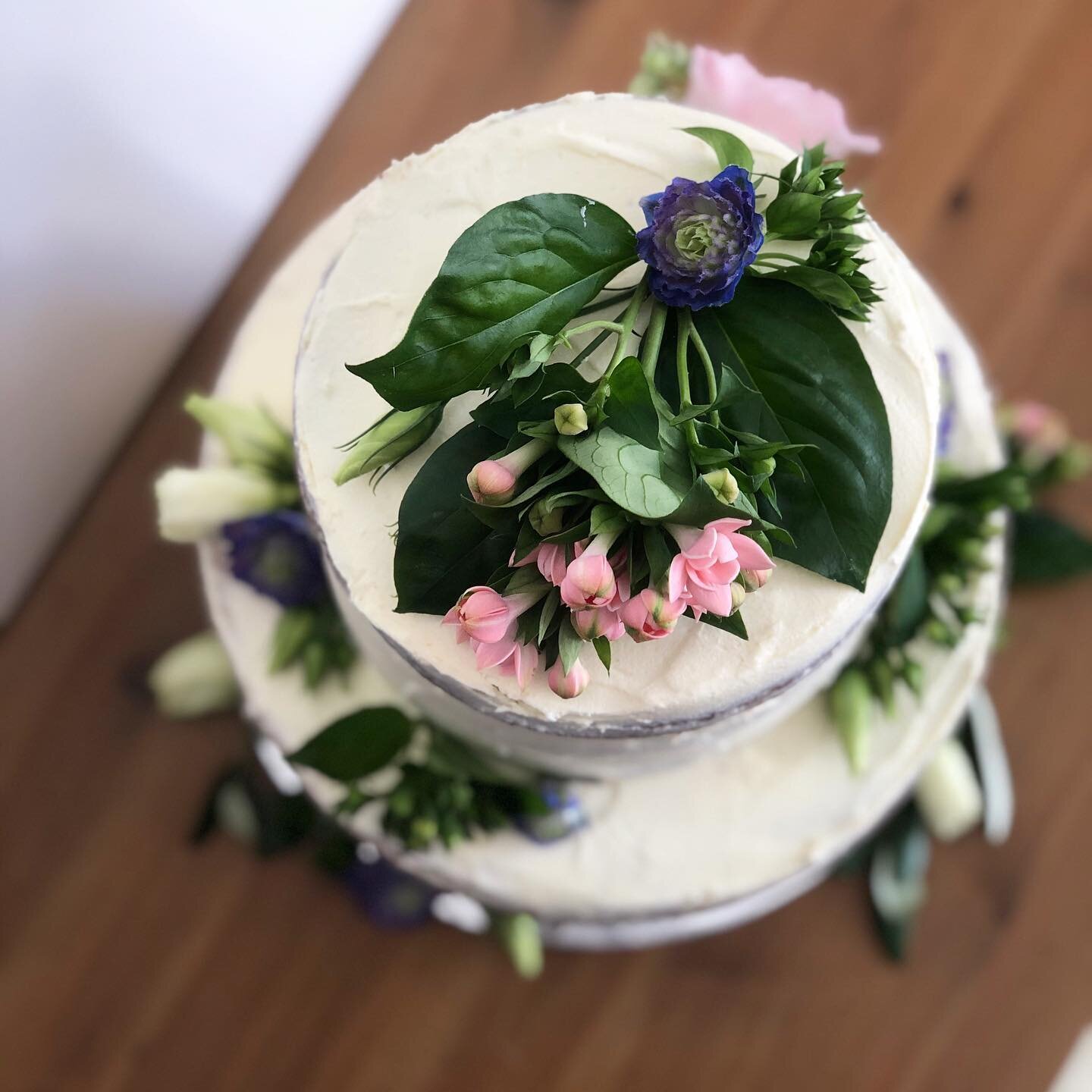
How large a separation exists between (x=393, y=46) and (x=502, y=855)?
0.80 m

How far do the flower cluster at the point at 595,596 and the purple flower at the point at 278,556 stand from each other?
273 millimetres

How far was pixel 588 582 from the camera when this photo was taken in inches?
13.6

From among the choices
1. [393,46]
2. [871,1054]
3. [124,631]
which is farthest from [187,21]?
[871,1054]

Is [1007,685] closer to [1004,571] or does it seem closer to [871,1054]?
[1004,571]

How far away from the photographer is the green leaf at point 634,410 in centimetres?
37

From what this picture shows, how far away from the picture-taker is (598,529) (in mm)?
357

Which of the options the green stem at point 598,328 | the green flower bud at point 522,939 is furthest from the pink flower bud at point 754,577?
the green flower bud at point 522,939

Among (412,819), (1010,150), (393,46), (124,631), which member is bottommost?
(124,631)

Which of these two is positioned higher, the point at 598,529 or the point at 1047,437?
the point at 1047,437

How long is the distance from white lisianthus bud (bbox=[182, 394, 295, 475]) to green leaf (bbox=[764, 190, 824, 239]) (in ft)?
1.21

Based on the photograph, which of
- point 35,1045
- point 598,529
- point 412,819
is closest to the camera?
point 598,529

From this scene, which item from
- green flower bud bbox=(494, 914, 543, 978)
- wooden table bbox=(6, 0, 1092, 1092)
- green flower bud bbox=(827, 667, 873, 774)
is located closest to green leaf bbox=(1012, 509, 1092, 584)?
wooden table bbox=(6, 0, 1092, 1092)

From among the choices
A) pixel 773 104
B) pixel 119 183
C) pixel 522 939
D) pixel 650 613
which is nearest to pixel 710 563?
pixel 650 613

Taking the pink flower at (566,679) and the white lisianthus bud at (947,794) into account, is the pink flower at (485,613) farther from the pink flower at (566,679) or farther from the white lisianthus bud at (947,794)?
the white lisianthus bud at (947,794)
